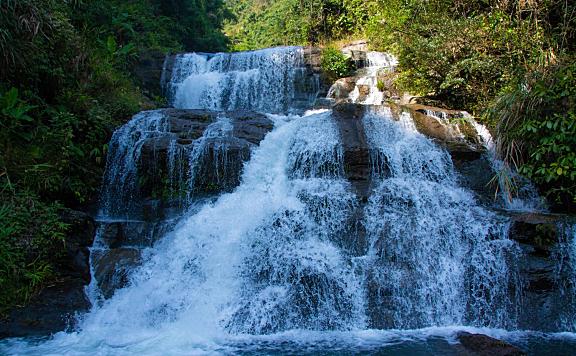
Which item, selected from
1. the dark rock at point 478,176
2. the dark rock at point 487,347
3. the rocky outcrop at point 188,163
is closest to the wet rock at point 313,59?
the rocky outcrop at point 188,163

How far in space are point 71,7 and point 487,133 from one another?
1112 centimetres

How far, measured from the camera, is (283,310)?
20.2 feet

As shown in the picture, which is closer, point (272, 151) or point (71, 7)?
point (272, 151)

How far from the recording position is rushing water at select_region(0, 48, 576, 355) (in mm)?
5695

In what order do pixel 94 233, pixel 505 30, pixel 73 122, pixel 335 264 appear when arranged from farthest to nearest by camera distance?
1. pixel 505 30
2. pixel 73 122
3. pixel 94 233
4. pixel 335 264

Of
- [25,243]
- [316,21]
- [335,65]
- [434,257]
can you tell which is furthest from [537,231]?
[316,21]

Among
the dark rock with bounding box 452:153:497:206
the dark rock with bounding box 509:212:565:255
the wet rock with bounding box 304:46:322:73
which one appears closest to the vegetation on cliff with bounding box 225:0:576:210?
the dark rock with bounding box 452:153:497:206

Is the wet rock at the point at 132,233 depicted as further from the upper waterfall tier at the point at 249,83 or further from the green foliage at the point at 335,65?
the green foliage at the point at 335,65

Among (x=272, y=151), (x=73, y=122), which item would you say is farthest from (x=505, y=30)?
(x=73, y=122)

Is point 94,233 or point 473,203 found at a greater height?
point 473,203

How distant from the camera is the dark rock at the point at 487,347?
4.72 m

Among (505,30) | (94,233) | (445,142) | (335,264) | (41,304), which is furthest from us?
(505,30)

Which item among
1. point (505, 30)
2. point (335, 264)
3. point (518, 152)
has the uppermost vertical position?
point (505, 30)

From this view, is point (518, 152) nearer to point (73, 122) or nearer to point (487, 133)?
point (487, 133)
